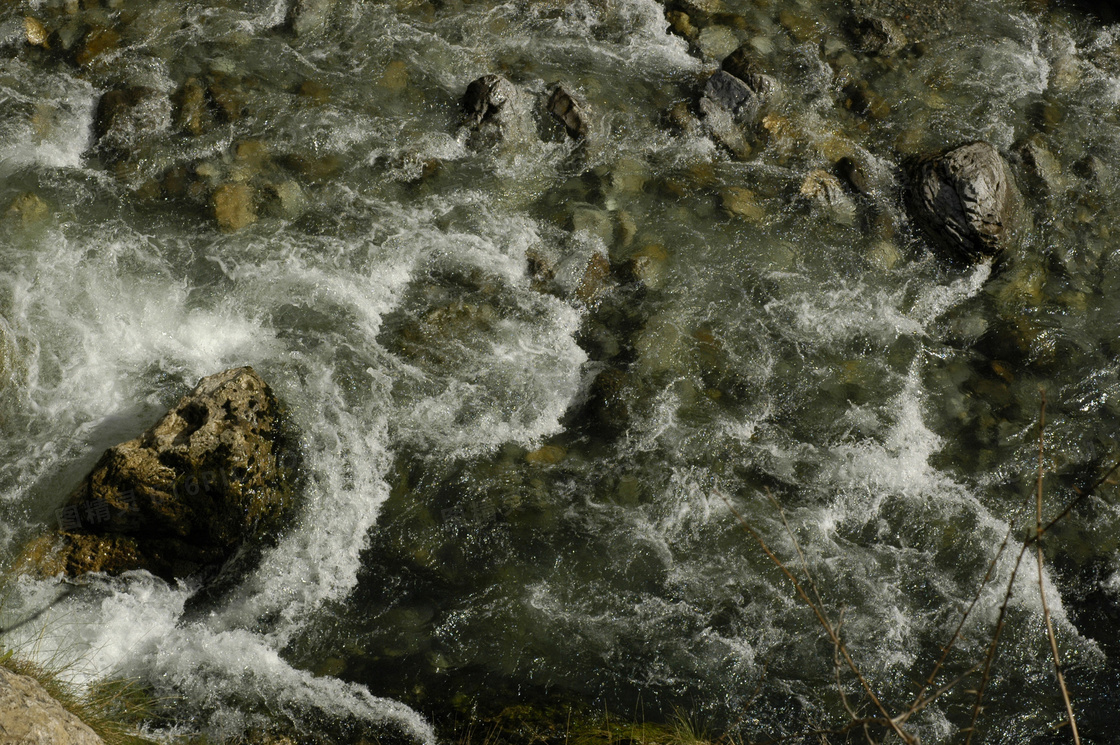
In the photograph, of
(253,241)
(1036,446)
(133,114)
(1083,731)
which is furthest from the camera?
(133,114)

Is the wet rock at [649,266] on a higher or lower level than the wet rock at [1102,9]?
lower

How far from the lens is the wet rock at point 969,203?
18.6 ft

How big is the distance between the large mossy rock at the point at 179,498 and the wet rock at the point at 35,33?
13.7ft

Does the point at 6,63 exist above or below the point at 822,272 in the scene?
below

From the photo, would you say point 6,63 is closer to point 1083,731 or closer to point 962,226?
point 962,226

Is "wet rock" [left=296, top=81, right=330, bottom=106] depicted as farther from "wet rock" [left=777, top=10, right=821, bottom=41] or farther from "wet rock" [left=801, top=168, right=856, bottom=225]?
"wet rock" [left=777, top=10, right=821, bottom=41]

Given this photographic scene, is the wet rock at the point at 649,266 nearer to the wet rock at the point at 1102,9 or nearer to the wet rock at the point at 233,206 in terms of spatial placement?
the wet rock at the point at 233,206

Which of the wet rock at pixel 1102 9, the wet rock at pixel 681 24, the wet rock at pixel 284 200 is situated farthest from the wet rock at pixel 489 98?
the wet rock at pixel 1102 9

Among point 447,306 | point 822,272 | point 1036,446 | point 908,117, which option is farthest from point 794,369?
point 908,117

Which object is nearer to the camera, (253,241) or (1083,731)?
(1083,731)

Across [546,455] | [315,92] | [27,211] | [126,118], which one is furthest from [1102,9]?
[27,211]

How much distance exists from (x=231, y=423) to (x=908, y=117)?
18.5ft

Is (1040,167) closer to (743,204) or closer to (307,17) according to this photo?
(743,204)

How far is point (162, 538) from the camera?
4285 mm
